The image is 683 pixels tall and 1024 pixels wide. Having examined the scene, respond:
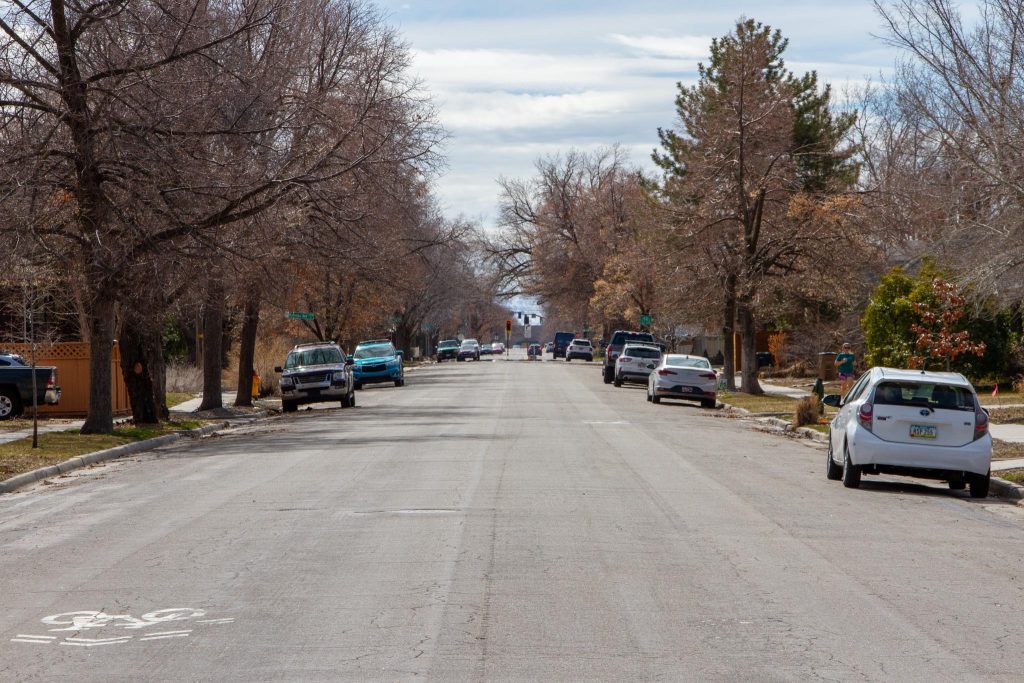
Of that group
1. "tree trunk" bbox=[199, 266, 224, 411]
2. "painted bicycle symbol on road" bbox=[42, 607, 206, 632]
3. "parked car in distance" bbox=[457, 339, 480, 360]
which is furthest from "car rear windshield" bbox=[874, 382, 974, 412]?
"parked car in distance" bbox=[457, 339, 480, 360]

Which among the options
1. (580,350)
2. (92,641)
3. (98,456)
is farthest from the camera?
(580,350)

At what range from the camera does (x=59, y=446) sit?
838 inches

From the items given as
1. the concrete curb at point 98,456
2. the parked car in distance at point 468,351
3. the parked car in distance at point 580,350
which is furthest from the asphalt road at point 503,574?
the parked car in distance at point 468,351

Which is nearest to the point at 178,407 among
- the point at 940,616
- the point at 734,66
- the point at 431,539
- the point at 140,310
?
the point at 140,310

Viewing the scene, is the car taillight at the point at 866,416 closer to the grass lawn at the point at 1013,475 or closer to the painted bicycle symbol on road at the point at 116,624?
the grass lawn at the point at 1013,475

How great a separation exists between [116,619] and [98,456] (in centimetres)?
1310

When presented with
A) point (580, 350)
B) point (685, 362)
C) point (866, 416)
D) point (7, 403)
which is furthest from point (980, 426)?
point (580, 350)

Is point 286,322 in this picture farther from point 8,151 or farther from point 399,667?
point 399,667

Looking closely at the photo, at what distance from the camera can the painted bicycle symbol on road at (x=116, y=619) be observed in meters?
7.74

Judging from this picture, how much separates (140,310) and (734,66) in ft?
74.2

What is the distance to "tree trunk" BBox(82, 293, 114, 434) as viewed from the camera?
24219mm

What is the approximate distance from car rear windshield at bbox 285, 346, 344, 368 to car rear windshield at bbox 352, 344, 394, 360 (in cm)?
1436

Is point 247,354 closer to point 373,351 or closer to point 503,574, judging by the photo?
point 373,351

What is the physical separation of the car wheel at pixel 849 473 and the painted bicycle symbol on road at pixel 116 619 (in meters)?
9.95
